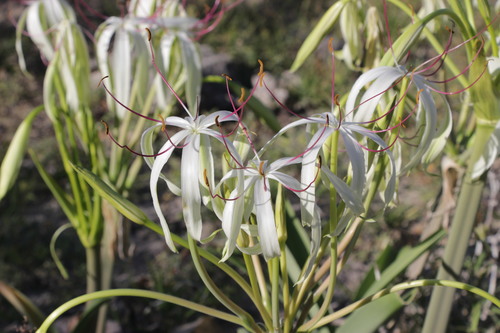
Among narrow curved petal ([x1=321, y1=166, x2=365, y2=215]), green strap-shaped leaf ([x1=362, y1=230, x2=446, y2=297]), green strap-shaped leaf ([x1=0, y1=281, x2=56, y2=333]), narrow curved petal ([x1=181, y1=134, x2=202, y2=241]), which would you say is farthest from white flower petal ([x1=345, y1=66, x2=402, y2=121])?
green strap-shaped leaf ([x1=0, y1=281, x2=56, y2=333])

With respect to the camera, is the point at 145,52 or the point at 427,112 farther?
the point at 145,52

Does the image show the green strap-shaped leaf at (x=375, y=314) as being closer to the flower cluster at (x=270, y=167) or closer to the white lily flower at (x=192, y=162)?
the flower cluster at (x=270, y=167)

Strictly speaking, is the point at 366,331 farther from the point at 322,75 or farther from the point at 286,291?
the point at 322,75

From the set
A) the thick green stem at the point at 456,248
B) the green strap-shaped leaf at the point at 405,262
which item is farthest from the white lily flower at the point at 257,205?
the thick green stem at the point at 456,248

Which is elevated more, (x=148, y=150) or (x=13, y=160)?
(x=148, y=150)

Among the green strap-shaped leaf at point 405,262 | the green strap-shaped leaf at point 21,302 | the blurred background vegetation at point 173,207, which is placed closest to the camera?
the green strap-shaped leaf at point 405,262

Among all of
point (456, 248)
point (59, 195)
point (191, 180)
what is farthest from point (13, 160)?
point (456, 248)

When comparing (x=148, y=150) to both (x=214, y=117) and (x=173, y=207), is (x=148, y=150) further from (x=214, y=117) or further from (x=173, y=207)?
(x=173, y=207)

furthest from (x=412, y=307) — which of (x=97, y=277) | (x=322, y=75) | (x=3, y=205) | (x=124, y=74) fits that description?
(x=322, y=75)

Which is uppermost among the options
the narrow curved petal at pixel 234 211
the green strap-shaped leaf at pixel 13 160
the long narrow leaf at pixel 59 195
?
the narrow curved petal at pixel 234 211
